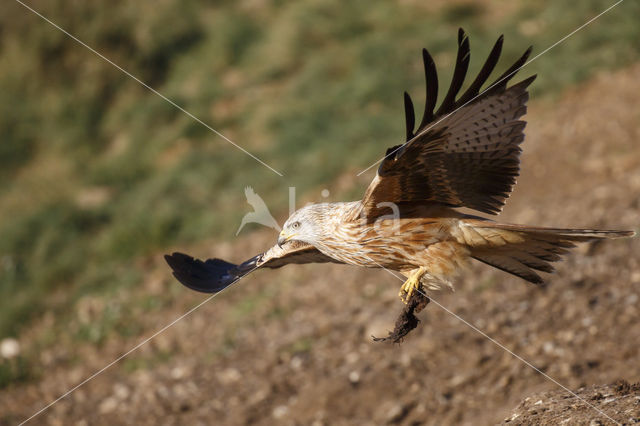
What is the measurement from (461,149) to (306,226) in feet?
4.58

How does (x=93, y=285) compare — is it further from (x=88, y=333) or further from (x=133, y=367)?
(x=133, y=367)

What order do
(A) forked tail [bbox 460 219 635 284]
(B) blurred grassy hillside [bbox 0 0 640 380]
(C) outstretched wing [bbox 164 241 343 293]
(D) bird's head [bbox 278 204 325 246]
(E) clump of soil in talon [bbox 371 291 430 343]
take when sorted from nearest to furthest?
(A) forked tail [bbox 460 219 635 284] < (E) clump of soil in talon [bbox 371 291 430 343] < (D) bird's head [bbox 278 204 325 246] < (C) outstretched wing [bbox 164 241 343 293] < (B) blurred grassy hillside [bbox 0 0 640 380]

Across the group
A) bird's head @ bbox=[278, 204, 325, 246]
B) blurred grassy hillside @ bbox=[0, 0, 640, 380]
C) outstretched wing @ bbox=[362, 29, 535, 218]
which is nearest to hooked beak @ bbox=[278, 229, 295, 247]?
bird's head @ bbox=[278, 204, 325, 246]

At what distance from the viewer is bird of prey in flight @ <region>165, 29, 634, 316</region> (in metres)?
4.50

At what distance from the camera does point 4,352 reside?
10.2 metres

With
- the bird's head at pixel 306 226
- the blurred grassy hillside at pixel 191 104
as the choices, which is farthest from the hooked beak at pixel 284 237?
the blurred grassy hillside at pixel 191 104

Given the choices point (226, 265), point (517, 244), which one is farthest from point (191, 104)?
point (517, 244)

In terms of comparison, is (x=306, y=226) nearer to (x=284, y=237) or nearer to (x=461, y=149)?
(x=284, y=237)

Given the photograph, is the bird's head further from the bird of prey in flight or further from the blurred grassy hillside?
the blurred grassy hillside

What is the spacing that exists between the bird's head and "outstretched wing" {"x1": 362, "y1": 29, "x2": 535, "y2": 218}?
0.49 metres

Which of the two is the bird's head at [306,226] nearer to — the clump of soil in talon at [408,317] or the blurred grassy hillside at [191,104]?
the clump of soil in talon at [408,317]

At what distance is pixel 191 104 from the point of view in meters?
14.0

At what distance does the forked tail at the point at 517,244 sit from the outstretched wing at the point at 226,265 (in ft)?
3.73

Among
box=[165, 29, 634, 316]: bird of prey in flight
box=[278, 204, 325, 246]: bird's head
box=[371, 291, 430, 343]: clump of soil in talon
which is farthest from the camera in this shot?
box=[278, 204, 325, 246]: bird's head
